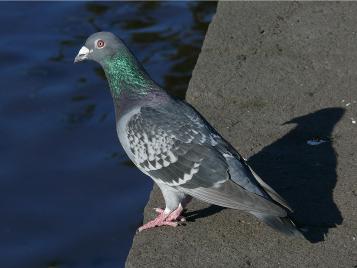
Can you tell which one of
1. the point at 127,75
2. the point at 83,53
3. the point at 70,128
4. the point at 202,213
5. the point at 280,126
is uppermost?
the point at 83,53

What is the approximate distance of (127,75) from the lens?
18.9ft

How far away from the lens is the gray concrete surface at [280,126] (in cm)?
521

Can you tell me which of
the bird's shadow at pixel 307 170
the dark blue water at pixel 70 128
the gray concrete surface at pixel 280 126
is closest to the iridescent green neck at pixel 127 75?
the gray concrete surface at pixel 280 126

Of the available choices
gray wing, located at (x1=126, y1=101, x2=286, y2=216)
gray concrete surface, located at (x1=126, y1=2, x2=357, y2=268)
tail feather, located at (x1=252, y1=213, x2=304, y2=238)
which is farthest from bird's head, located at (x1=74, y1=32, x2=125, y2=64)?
tail feather, located at (x1=252, y1=213, x2=304, y2=238)

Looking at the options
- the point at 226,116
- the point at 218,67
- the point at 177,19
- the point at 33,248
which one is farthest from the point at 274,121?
the point at 177,19

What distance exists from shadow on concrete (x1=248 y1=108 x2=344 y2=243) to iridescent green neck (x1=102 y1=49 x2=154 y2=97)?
97 centimetres

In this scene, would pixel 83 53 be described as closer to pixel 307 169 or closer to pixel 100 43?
pixel 100 43

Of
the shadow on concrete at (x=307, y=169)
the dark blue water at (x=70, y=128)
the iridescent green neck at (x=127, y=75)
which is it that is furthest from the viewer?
the dark blue water at (x=70, y=128)

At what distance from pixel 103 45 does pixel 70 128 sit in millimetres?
2355

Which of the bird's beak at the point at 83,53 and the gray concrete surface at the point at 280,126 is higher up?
the bird's beak at the point at 83,53

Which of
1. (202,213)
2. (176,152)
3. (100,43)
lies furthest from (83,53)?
(202,213)

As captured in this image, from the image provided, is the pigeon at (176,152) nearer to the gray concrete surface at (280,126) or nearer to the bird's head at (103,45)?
the bird's head at (103,45)

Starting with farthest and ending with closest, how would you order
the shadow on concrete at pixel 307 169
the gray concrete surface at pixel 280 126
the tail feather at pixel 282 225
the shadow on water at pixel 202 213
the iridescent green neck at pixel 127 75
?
the iridescent green neck at pixel 127 75 → the shadow on water at pixel 202 213 → the shadow on concrete at pixel 307 169 → the gray concrete surface at pixel 280 126 → the tail feather at pixel 282 225

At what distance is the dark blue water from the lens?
6.77 meters
